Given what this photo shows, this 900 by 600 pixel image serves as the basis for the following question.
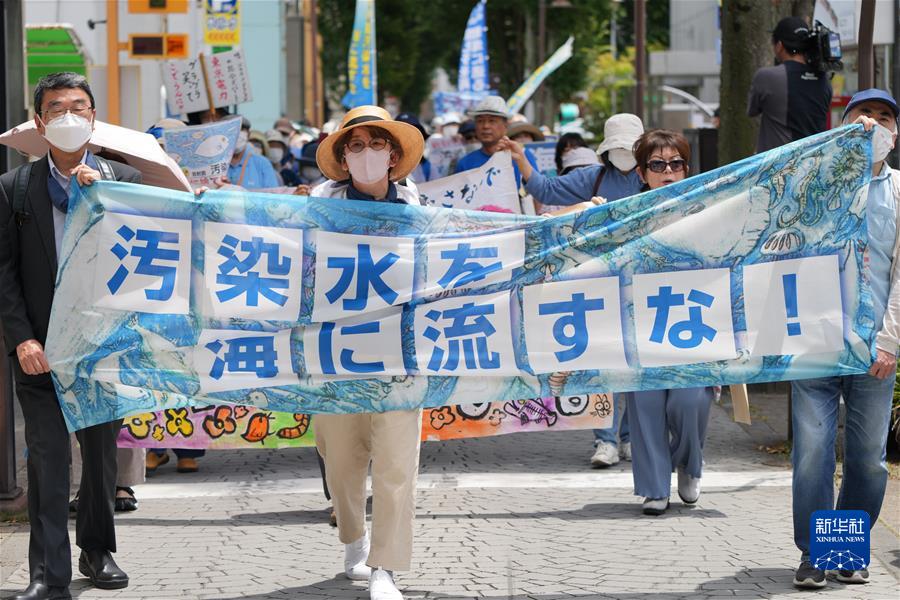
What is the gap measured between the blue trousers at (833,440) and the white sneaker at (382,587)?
1.67 metres

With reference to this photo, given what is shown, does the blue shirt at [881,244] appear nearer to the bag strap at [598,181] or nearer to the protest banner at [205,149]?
the bag strap at [598,181]

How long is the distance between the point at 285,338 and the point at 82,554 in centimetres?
130

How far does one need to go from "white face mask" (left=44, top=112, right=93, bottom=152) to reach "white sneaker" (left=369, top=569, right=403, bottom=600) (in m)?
2.05

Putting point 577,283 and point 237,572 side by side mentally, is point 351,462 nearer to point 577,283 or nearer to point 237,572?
point 237,572

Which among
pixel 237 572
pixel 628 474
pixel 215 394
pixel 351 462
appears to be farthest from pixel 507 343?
pixel 628 474

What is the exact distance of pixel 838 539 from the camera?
5.85m

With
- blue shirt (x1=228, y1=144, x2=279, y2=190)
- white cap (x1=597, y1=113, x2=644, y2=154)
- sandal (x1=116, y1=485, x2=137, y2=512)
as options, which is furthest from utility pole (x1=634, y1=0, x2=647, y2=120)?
sandal (x1=116, y1=485, x2=137, y2=512)

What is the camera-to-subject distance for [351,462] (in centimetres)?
611

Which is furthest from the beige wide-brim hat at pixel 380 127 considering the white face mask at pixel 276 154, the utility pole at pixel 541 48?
the utility pole at pixel 541 48

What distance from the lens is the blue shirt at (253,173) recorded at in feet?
38.4

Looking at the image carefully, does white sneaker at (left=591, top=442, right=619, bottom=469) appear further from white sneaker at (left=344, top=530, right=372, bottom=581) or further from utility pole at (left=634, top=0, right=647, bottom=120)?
utility pole at (left=634, top=0, right=647, bottom=120)

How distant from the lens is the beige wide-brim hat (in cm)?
602

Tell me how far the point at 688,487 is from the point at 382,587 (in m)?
2.49

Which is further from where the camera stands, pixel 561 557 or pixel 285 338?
pixel 561 557
